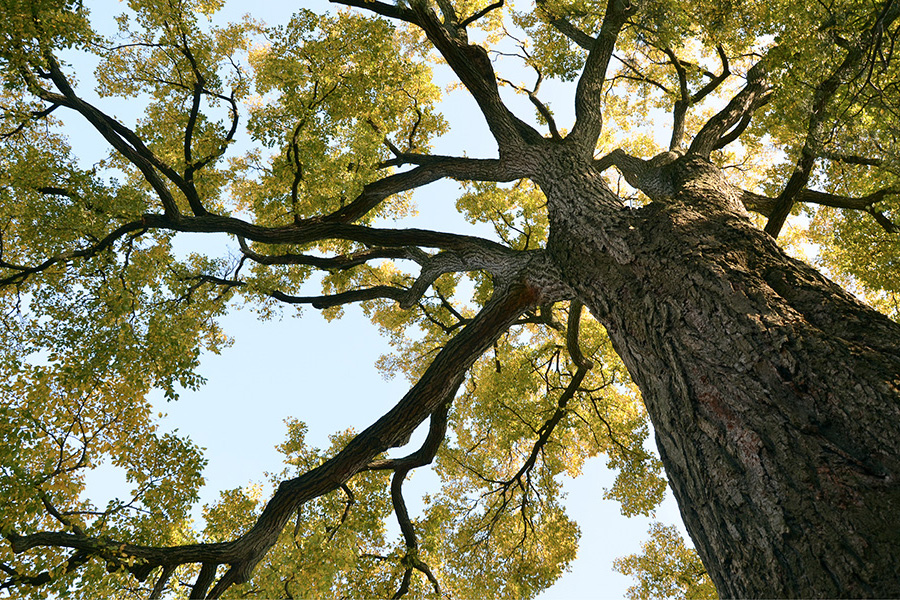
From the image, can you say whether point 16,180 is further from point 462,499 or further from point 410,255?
point 462,499

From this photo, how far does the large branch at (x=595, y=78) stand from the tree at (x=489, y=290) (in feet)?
0.15

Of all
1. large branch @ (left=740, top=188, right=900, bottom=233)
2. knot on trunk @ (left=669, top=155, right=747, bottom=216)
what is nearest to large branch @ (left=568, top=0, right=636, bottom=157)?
knot on trunk @ (left=669, top=155, right=747, bottom=216)

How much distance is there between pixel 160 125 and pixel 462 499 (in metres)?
8.03

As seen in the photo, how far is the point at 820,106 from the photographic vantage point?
5105mm

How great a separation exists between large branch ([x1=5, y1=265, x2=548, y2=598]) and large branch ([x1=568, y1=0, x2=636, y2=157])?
2826 mm

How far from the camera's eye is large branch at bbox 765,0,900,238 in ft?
13.1

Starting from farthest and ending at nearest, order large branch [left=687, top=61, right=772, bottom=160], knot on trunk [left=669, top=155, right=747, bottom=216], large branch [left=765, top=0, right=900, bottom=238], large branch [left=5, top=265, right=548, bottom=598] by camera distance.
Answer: large branch [left=687, top=61, right=772, bottom=160] → large branch [left=5, top=265, right=548, bottom=598] → knot on trunk [left=669, top=155, right=747, bottom=216] → large branch [left=765, top=0, right=900, bottom=238]

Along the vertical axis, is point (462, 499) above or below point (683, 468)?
above

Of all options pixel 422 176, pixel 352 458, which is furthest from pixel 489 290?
pixel 352 458

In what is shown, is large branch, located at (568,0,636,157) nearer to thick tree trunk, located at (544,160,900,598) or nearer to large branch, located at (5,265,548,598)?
large branch, located at (5,265,548,598)

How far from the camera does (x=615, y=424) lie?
979cm

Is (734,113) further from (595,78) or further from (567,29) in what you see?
(567,29)

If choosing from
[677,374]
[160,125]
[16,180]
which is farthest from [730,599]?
[160,125]

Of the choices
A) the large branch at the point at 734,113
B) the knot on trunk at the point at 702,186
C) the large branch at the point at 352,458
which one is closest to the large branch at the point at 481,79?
the knot on trunk at the point at 702,186
